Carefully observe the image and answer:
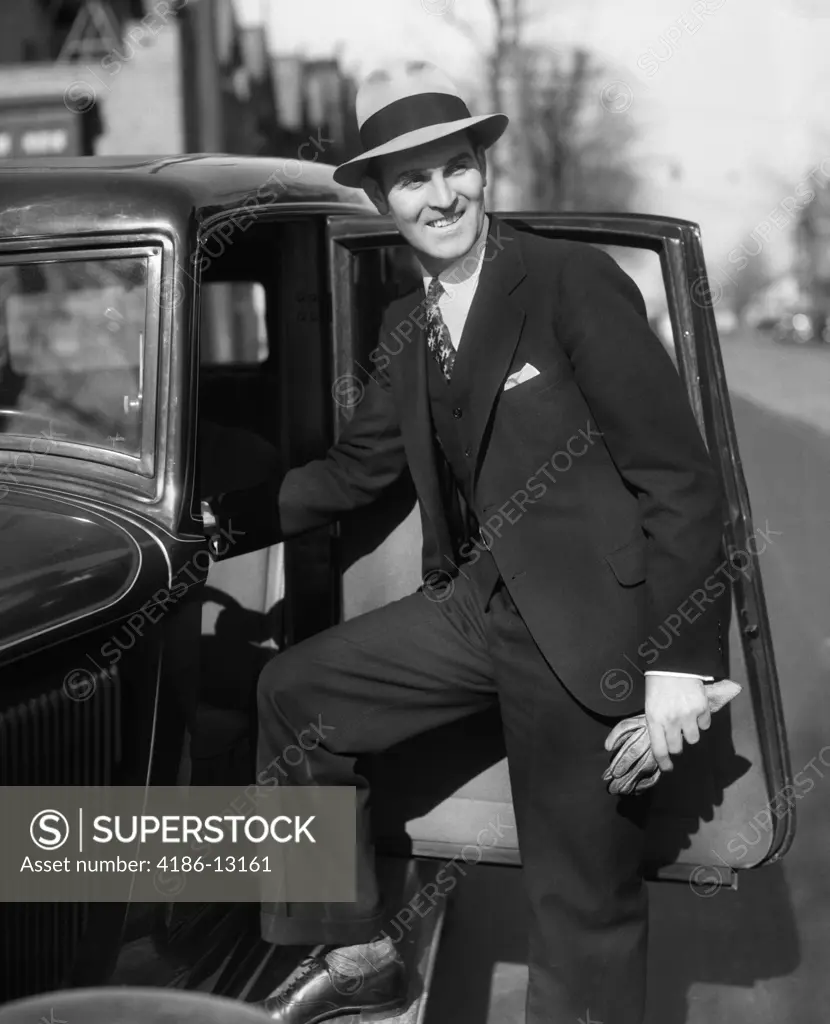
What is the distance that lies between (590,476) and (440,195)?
0.59 meters

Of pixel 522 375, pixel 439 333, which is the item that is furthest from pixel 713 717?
pixel 439 333

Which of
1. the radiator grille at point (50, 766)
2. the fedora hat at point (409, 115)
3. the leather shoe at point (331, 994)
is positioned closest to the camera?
the radiator grille at point (50, 766)

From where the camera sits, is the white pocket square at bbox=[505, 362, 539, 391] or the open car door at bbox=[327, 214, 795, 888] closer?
the white pocket square at bbox=[505, 362, 539, 391]

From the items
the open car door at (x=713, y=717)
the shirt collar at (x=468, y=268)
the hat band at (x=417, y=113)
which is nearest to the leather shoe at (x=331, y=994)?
the open car door at (x=713, y=717)

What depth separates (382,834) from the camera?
2.70 meters

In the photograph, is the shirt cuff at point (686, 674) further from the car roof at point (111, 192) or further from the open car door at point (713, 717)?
the car roof at point (111, 192)

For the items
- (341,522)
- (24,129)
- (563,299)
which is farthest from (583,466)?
(24,129)

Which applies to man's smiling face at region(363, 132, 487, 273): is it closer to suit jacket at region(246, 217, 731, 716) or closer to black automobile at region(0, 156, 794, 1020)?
suit jacket at region(246, 217, 731, 716)

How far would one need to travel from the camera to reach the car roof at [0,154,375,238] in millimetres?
2307

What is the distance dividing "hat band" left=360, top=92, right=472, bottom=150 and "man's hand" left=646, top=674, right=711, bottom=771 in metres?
1.10

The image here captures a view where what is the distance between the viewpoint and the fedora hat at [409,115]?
7.02 ft

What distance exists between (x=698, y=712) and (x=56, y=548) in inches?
44.8

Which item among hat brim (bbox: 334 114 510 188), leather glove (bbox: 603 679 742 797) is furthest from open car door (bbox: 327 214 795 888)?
leather glove (bbox: 603 679 742 797)

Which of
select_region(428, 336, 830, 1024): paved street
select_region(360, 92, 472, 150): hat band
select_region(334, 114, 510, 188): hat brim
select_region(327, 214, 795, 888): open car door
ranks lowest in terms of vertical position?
select_region(428, 336, 830, 1024): paved street
